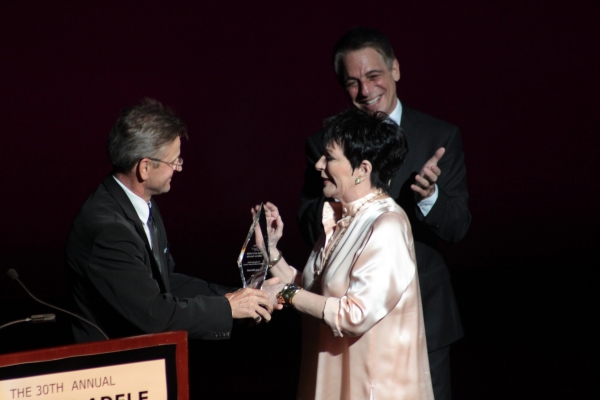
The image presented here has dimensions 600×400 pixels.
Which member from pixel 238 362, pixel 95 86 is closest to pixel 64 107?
pixel 95 86

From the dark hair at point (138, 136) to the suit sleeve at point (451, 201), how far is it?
85 cm

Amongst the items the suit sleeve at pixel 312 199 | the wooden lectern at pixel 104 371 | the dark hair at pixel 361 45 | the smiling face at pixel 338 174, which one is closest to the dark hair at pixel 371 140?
the smiling face at pixel 338 174

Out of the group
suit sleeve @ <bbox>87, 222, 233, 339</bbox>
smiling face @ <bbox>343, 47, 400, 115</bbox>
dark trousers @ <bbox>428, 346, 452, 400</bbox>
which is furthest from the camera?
smiling face @ <bbox>343, 47, 400, 115</bbox>

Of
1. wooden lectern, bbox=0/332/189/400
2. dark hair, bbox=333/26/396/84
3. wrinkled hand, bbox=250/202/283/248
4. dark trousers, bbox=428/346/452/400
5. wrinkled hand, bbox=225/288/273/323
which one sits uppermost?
dark hair, bbox=333/26/396/84

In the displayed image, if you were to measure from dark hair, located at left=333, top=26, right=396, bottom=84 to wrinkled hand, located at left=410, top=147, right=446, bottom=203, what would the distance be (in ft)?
1.76

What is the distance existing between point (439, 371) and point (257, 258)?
0.74m

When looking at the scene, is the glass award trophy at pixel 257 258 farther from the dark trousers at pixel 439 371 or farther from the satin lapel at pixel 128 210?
the dark trousers at pixel 439 371

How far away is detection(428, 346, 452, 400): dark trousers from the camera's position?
2561 mm

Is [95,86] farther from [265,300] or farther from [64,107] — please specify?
[265,300]

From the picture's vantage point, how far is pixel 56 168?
4.41 metres

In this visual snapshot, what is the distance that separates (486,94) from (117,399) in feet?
11.8

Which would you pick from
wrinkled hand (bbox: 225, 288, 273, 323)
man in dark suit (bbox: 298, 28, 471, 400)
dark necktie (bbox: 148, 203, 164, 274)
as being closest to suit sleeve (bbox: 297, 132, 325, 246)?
man in dark suit (bbox: 298, 28, 471, 400)

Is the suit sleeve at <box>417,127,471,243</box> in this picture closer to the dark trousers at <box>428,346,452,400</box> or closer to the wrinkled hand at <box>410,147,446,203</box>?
the wrinkled hand at <box>410,147,446,203</box>

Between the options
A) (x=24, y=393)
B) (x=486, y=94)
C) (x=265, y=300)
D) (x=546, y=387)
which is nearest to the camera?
(x=24, y=393)
